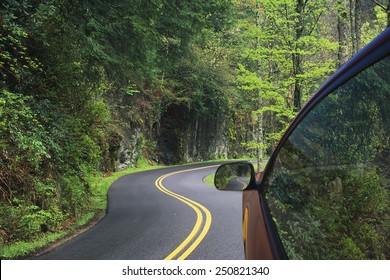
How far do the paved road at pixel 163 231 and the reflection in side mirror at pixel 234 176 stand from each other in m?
3.05

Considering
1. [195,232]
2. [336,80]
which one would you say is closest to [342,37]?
[195,232]

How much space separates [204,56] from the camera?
99.0 feet

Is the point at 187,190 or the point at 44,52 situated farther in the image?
the point at 187,190

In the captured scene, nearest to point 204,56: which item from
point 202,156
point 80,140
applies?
point 202,156

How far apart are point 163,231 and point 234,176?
5.32 m

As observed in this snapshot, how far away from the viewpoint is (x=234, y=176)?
3266mm

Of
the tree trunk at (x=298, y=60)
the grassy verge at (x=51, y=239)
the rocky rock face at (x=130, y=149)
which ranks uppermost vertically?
the tree trunk at (x=298, y=60)

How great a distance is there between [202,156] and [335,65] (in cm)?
2527

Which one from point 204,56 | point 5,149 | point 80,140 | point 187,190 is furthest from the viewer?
point 204,56

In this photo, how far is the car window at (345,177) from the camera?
1251mm

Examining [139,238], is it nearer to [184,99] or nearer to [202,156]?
[184,99]

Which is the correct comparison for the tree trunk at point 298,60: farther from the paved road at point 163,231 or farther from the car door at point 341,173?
the car door at point 341,173

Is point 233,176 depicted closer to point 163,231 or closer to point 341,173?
point 341,173

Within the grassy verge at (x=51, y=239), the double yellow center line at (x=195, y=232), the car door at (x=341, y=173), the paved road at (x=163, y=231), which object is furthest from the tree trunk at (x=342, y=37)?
the car door at (x=341, y=173)
